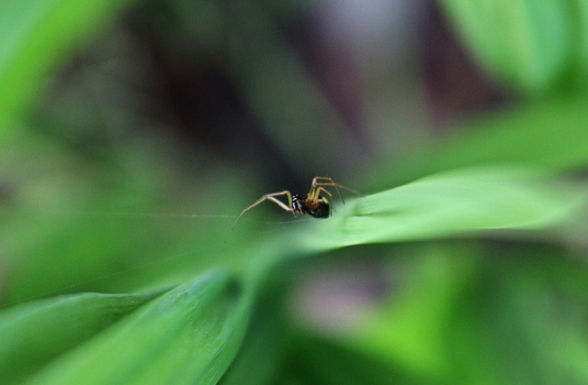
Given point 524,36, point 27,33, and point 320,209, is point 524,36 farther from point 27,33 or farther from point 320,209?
point 27,33

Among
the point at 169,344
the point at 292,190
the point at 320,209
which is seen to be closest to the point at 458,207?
the point at 169,344

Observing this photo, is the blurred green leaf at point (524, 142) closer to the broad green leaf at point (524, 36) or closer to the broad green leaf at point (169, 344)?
the broad green leaf at point (524, 36)

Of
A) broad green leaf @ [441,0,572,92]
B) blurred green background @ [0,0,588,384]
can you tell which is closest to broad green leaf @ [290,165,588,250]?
blurred green background @ [0,0,588,384]

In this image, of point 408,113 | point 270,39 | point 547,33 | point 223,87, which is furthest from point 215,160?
point 547,33

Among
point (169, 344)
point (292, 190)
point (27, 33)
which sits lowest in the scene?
point (292, 190)

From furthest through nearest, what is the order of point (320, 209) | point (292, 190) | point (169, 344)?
point (292, 190) < point (320, 209) < point (169, 344)

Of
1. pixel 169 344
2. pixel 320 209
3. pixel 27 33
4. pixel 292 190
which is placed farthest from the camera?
pixel 292 190

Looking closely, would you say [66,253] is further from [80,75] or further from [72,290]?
[80,75]
